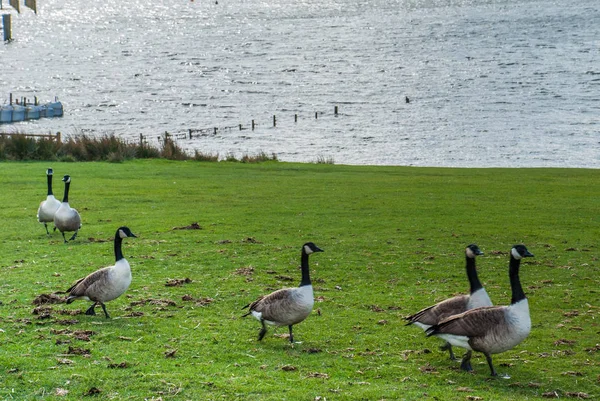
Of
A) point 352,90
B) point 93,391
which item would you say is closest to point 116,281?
point 93,391

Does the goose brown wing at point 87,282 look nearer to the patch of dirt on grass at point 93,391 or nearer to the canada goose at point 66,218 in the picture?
the patch of dirt on grass at point 93,391

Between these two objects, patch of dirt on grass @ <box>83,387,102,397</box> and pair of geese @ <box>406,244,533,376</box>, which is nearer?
patch of dirt on grass @ <box>83,387,102,397</box>

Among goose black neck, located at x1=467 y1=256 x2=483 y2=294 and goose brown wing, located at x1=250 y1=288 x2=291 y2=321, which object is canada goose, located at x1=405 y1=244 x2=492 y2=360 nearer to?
goose black neck, located at x1=467 y1=256 x2=483 y2=294

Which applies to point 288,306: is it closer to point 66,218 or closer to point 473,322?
point 473,322

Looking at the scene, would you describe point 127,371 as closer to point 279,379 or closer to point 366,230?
point 279,379

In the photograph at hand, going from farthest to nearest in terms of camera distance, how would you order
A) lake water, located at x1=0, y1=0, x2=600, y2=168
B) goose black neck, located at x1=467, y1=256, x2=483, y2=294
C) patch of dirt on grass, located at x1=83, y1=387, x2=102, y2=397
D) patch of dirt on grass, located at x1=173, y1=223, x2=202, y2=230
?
lake water, located at x1=0, y1=0, x2=600, y2=168 → patch of dirt on grass, located at x1=173, y1=223, x2=202, y2=230 → goose black neck, located at x1=467, y1=256, x2=483, y2=294 → patch of dirt on grass, located at x1=83, y1=387, x2=102, y2=397

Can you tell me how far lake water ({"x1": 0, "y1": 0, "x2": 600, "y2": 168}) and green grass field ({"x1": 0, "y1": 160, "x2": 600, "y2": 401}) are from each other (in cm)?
2671

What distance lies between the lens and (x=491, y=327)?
10844 mm

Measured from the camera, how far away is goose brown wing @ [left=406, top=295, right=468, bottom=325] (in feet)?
39.6

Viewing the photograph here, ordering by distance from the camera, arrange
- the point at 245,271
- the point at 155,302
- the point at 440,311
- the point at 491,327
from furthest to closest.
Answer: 1. the point at 245,271
2. the point at 155,302
3. the point at 440,311
4. the point at 491,327

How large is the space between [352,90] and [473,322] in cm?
11046

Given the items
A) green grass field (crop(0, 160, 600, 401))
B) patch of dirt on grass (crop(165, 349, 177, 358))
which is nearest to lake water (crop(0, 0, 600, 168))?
green grass field (crop(0, 160, 600, 401))

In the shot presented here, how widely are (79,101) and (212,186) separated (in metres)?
93.1

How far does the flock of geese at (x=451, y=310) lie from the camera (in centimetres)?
1086
